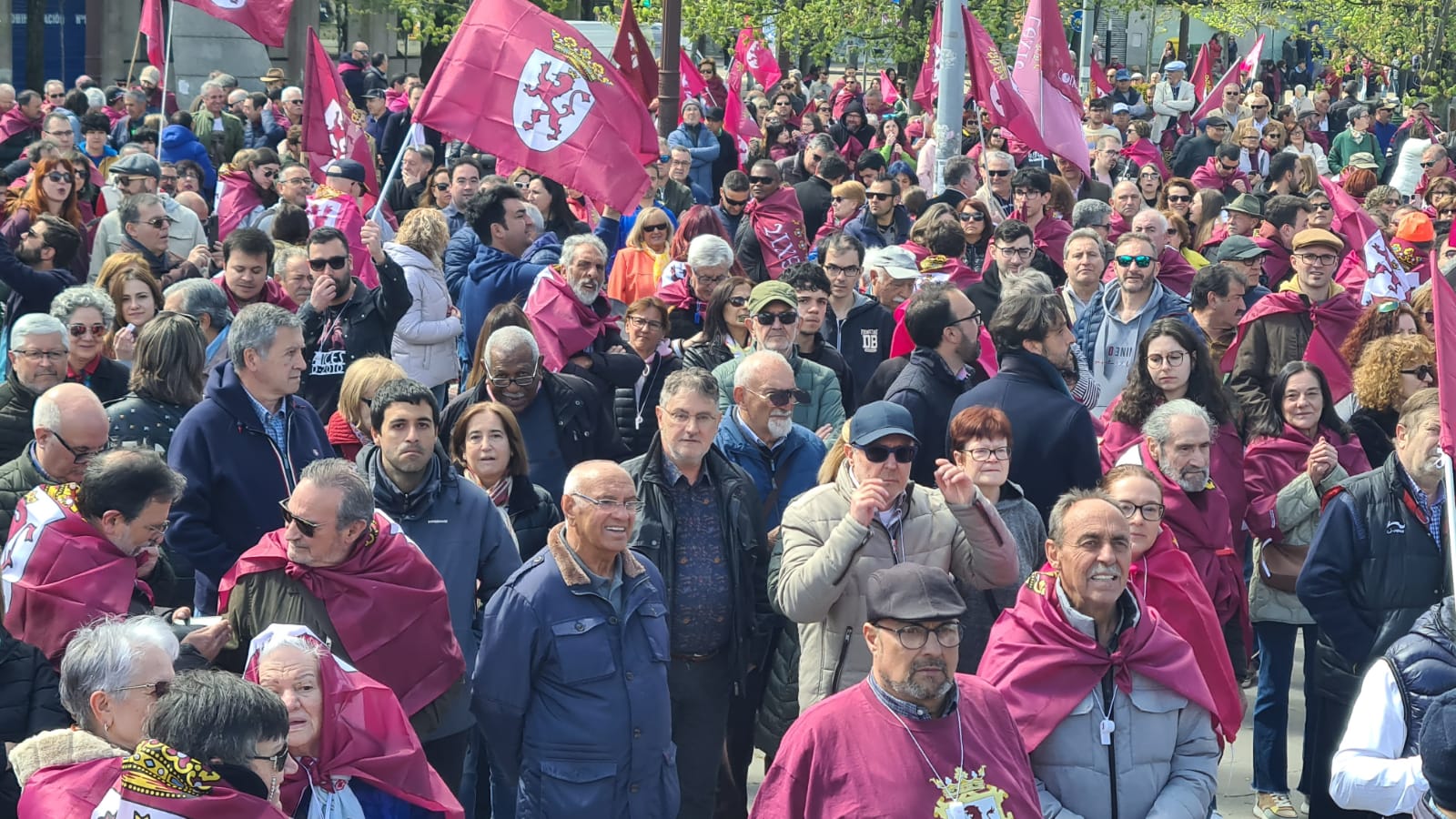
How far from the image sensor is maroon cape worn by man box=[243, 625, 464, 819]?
13.7ft

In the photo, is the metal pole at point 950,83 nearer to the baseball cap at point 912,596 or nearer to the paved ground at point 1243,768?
the paved ground at point 1243,768

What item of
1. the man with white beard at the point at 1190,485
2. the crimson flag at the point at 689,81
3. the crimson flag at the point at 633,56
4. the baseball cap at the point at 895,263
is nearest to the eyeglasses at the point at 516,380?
the man with white beard at the point at 1190,485

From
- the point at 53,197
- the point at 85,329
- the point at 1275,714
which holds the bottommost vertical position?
the point at 1275,714

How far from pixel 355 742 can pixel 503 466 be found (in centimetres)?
190

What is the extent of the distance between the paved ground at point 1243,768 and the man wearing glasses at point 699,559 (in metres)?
0.71

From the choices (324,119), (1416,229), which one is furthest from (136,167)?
(1416,229)

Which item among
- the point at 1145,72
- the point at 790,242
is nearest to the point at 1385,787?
the point at 790,242

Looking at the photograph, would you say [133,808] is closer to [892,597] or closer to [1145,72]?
[892,597]

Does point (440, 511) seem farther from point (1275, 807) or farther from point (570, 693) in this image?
point (1275, 807)

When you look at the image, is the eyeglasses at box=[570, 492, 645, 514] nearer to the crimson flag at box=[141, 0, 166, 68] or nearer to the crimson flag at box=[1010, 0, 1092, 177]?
the crimson flag at box=[1010, 0, 1092, 177]

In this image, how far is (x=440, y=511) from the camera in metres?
5.44

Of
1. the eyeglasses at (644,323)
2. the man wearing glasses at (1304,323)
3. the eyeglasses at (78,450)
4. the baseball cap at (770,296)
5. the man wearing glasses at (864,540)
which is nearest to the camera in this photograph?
the man wearing glasses at (864,540)

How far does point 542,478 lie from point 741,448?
0.99m

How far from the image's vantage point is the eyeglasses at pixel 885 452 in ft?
17.1
